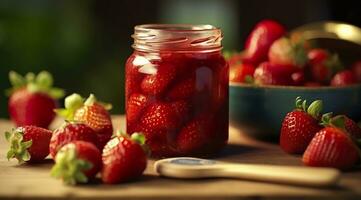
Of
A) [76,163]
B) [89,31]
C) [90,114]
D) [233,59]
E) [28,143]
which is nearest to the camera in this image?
[76,163]

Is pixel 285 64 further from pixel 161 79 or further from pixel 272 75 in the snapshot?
pixel 161 79

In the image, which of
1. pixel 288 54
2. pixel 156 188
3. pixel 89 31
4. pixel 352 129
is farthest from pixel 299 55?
pixel 89 31

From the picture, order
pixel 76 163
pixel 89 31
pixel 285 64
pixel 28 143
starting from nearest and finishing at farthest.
Answer: pixel 76 163
pixel 28 143
pixel 285 64
pixel 89 31

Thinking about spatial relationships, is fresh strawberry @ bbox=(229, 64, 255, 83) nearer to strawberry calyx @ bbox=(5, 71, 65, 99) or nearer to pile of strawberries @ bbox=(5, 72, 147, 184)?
pile of strawberries @ bbox=(5, 72, 147, 184)

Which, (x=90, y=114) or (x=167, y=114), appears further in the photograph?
(x=90, y=114)

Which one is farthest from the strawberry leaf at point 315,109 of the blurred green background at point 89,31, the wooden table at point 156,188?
the blurred green background at point 89,31

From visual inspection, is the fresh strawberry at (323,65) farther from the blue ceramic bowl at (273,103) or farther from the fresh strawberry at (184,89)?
the fresh strawberry at (184,89)

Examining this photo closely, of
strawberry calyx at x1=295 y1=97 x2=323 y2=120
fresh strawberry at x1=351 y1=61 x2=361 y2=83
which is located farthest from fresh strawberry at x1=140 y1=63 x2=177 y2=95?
fresh strawberry at x1=351 y1=61 x2=361 y2=83
